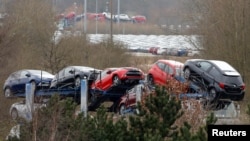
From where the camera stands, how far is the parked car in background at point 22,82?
3123 cm

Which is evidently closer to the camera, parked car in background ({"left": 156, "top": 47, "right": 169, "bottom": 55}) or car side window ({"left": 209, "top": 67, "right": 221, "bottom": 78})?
car side window ({"left": 209, "top": 67, "right": 221, "bottom": 78})

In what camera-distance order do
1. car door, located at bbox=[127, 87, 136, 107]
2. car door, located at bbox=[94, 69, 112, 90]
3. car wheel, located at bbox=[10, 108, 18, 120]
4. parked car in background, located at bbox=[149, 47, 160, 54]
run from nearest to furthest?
car wheel, located at bbox=[10, 108, 18, 120], car door, located at bbox=[127, 87, 136, 107], car door, located at bbox=[94, 69, 112, 90], parked car in background, located at bbox=[149, 47, 160, 54]

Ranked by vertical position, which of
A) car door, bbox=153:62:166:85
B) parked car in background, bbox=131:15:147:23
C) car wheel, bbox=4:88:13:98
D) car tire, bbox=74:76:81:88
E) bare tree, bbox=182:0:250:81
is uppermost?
parked car in background, bbox=131:15:147:23

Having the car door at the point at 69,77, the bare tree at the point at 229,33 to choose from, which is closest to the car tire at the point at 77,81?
the car door at the point at 69,77

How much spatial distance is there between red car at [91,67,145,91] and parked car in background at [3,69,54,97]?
4069mm

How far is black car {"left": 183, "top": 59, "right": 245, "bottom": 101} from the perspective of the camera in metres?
26.3

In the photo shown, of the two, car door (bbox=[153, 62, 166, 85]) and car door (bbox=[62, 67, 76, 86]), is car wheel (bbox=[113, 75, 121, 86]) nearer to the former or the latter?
car door (bbox=[153, 62, 166, 85])

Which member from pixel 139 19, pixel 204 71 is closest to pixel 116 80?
pixel 204 71

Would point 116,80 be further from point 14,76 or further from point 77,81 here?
point 14,76

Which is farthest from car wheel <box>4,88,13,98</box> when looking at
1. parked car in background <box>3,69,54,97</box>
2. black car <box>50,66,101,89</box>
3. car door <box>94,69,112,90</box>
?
car door <box>94,69,112,90</box>

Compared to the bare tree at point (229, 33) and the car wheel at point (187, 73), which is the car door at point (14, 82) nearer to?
the car wheel at point (187, 73)

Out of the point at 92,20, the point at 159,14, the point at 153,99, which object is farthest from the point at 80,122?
the point at 92,20

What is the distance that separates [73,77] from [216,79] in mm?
6327

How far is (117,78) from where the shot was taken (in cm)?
2741
